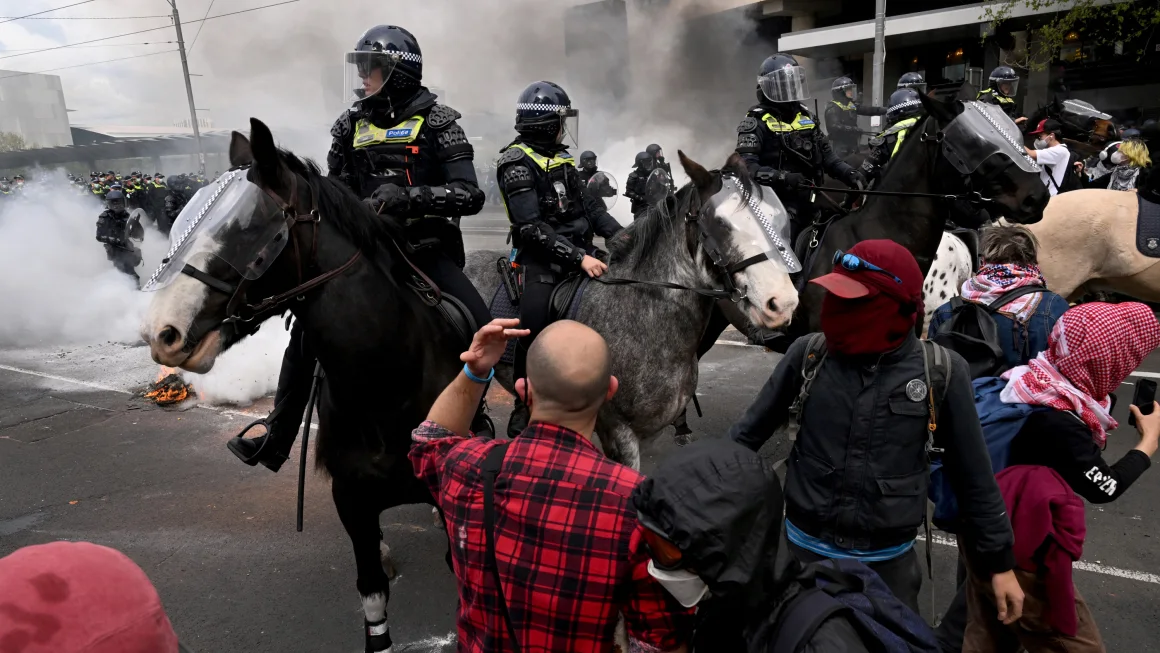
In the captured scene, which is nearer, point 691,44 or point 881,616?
point 881,616

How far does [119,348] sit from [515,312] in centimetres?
899

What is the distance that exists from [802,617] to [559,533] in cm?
55

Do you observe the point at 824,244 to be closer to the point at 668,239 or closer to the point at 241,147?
the point at 668,239

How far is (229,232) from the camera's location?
266cm

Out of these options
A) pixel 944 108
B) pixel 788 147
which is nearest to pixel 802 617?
pixel 944 108

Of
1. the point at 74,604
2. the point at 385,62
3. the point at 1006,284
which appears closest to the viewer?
the point at 74,604

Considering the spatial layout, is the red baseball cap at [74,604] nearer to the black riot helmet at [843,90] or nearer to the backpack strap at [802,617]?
the backpack strap at [802,617]

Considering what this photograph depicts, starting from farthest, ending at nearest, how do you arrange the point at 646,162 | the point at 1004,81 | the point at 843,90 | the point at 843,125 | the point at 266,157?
the point at 646,162, the point at 843,125, the point at 843,90, the point at 1004,81, the point at 266,157

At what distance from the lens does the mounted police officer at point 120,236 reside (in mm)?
14047

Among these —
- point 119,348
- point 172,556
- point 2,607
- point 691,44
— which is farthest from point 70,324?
point 691,44

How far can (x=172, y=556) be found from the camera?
15.5 ft

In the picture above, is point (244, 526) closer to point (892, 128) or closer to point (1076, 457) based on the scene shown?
point (1076, 457)

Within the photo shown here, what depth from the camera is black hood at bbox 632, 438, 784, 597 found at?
50.5 inches

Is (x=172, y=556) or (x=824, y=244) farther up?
(x=824, y=244)
